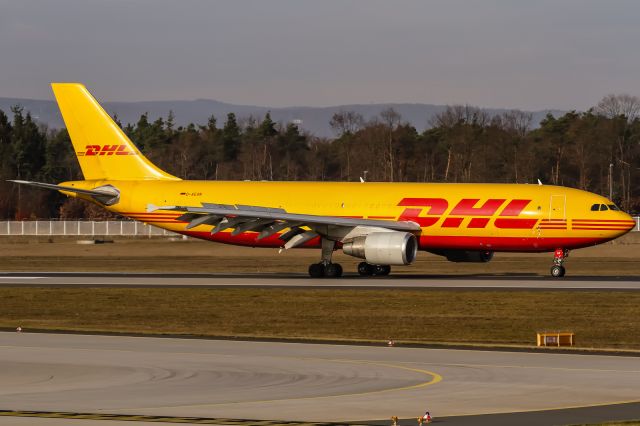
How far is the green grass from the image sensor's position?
113ft

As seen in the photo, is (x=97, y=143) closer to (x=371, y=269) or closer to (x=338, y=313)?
(x=371, y=269)

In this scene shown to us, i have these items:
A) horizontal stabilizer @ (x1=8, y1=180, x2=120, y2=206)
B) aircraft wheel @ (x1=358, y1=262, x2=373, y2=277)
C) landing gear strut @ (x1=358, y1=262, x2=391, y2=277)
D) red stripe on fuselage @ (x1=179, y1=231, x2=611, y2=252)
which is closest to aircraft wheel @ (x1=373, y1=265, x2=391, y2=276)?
landing gear strut @ (x1=358, y1=262, x2=391, y2=277)

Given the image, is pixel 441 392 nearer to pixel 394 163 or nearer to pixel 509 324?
pixel 509 324

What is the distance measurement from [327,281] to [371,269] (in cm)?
390

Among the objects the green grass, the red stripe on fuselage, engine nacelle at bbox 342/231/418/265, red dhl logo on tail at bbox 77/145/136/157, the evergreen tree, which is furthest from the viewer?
the evergreen tree

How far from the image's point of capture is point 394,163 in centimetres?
15450

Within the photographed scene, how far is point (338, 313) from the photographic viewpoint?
39.5 meters

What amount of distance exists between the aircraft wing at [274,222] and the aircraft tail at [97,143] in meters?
6.45

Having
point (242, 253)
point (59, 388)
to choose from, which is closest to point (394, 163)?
point (242, 253)

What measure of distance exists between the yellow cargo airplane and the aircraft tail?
1476 millimetres

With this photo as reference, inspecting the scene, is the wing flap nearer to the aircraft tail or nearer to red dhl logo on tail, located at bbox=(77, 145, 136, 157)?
the aircraft tail

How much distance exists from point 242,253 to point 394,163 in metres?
77.7

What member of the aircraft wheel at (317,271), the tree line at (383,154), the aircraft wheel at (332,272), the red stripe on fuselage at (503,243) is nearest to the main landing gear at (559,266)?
the red stripe on fuselage at (503,243)

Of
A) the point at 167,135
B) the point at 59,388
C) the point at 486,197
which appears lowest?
the point at 59,388
